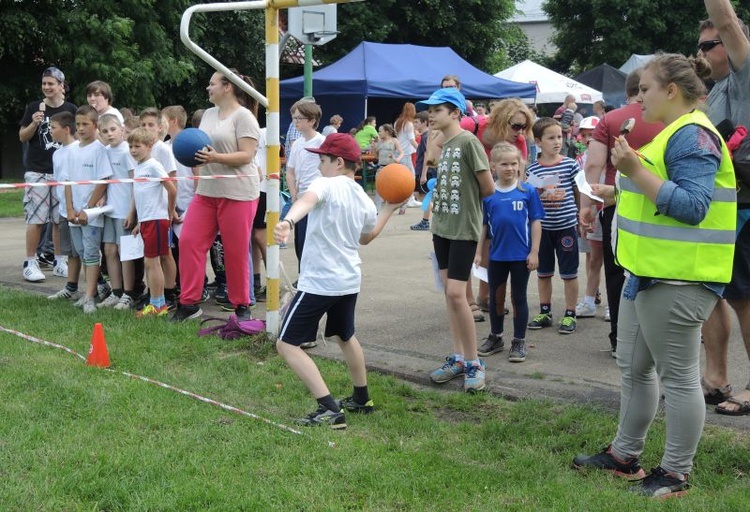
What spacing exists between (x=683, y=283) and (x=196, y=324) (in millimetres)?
4591

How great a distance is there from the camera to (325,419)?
4.98 meters

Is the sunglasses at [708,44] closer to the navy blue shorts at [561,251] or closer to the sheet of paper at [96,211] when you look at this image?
the navy blue shorts at [561,251]

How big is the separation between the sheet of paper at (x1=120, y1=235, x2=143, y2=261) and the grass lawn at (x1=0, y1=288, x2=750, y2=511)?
1857 mm

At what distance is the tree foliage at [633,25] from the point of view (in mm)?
45469

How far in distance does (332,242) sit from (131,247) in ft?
11.6

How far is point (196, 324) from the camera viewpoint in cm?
750

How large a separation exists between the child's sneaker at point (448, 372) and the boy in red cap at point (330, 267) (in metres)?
0.90

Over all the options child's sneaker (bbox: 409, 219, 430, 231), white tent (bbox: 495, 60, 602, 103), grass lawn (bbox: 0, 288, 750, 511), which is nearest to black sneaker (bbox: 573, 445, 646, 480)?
grass lawn (bbox: 0, 288, 750, 511)

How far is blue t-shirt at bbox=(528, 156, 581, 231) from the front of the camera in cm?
747

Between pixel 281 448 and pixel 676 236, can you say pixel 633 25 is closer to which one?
pixel 676 236

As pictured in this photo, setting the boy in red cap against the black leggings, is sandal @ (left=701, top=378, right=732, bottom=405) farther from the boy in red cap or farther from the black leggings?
the boy in red cap

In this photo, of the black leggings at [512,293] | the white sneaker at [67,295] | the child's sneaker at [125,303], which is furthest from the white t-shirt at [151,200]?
the black leggings at [512,293]

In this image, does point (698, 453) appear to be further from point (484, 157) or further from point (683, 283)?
point (484, 157)

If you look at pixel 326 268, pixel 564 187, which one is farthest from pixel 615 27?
pixel 326 268
